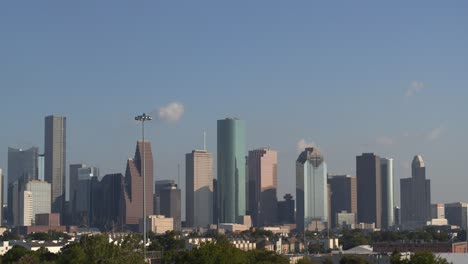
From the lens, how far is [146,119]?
339 feet

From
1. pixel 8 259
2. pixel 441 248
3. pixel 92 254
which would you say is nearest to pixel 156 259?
pixel 8 259

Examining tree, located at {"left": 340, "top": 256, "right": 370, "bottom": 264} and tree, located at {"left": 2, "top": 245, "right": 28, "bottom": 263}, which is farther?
tree, located at {"left": 2, "top": 245, "right": 28, "bottom": 263}

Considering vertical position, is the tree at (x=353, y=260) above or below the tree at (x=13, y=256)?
below

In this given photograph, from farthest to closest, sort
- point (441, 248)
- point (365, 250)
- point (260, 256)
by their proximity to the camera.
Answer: point (441, 248)
point (365, 250)
point (260, 256)

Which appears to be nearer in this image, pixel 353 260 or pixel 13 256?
pixel 353 260

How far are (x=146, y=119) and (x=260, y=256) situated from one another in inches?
943

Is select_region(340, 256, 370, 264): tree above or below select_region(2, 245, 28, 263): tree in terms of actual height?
below

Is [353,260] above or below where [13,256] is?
below

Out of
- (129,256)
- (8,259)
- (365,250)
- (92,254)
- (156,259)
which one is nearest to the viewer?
(129,256)

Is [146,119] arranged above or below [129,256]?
above

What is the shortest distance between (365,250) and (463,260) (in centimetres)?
3694

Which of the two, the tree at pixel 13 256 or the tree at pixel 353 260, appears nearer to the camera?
the tree at pixel 353 260

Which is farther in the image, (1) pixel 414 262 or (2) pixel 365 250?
(2) pixel 365 250

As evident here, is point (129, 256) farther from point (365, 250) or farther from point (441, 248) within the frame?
point (441, 248)
